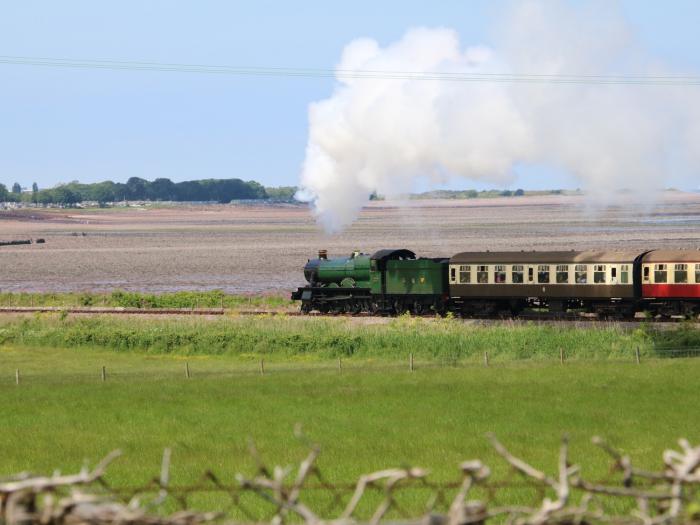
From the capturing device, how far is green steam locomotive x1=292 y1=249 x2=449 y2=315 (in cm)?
5666

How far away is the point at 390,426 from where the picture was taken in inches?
1166

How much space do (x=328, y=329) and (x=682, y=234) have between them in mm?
128004

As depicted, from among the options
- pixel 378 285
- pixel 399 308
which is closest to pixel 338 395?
pixel 378 285

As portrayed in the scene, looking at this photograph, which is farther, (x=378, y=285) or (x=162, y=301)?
(x=162, y=301)

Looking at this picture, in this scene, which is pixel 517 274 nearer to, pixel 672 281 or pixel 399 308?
pixel 672 281

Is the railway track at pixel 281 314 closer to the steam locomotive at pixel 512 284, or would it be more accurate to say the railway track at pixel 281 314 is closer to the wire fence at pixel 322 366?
the steam locomotive at pixel 512 284

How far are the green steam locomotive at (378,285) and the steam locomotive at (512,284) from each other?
0.05 meters

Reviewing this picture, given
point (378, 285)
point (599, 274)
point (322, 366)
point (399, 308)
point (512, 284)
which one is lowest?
point (322, 366)

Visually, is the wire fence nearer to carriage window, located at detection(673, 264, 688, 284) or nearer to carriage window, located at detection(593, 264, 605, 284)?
carriage window, located at detection(673, 264, 688, 284)

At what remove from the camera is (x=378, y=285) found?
57.8 m

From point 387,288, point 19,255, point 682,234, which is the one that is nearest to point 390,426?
point 387,288

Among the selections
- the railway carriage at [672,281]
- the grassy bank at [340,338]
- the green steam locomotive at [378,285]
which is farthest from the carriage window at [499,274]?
the railway carriage at [672,281]

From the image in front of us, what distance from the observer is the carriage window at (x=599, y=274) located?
51.5 m

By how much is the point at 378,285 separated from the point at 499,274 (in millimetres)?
6855
